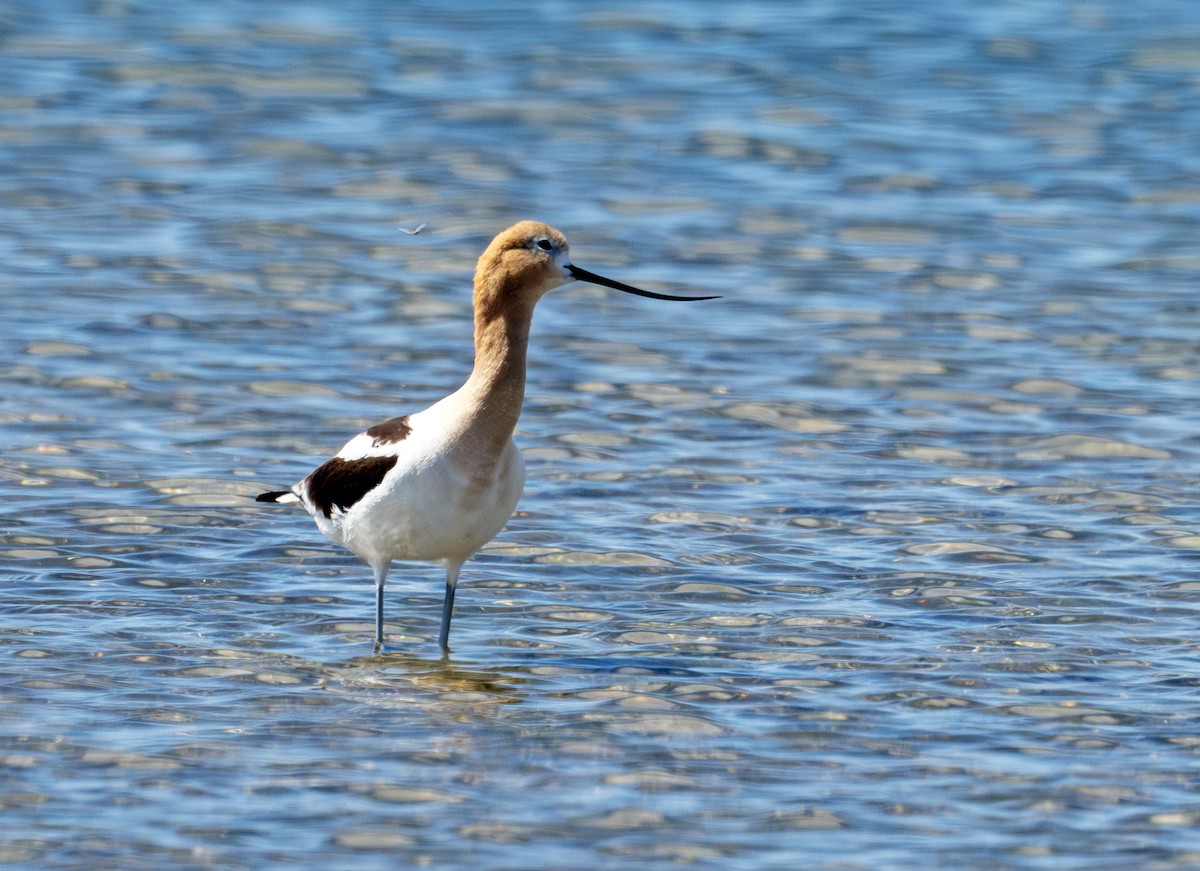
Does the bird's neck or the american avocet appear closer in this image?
the american avocet

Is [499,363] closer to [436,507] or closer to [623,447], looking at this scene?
[436,507]

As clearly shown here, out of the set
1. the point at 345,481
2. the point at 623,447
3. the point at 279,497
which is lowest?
the point at 623,447

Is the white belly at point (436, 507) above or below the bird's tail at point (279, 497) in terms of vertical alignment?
above

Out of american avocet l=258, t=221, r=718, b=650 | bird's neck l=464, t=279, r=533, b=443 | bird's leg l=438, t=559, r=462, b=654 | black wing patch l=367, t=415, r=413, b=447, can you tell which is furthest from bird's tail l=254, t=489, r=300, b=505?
bird's neck l=464, t=279, r=533, b=443

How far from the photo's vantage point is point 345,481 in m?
8.42

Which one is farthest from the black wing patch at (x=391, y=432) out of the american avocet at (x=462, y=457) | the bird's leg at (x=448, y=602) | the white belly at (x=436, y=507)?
the bird's leg at (x=448, y=602)

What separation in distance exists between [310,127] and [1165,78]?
8.21m

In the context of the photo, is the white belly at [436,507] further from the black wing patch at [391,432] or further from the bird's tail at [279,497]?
the bird's tail at [279,497]

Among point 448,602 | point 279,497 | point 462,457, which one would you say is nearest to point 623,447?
point 279,497

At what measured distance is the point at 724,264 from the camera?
14.8m

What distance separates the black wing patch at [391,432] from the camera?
8.30 meters

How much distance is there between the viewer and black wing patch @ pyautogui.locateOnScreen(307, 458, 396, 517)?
823cm

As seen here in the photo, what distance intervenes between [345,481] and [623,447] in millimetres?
2996

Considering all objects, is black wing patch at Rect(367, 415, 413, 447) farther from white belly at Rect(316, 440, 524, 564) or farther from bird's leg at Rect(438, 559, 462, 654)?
bird's leg at Rect(438, 559, 462, 654)
